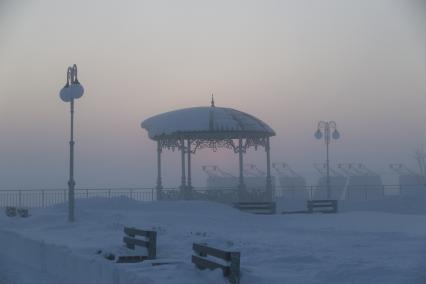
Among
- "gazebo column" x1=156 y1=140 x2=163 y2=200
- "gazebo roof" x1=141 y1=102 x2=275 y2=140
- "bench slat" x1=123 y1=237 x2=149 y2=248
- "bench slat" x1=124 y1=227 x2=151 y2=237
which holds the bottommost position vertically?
"bench slat" x1=123 y1=237 x2=149 y2=248

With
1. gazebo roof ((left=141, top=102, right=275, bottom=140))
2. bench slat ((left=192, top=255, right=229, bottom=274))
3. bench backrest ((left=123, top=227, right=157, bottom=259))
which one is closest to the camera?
bench slat ((left=192, top=255, right=229, bottom=274))

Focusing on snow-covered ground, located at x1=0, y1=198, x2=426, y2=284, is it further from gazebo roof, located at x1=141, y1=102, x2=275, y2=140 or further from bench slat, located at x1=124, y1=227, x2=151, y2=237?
gazebo roof, located at x1=141, y1=102, x2=275, y2=140

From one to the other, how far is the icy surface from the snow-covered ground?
27.3ft

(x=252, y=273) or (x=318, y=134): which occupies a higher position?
(x=318, y=134)

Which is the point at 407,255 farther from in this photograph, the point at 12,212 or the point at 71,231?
the point at 12,212

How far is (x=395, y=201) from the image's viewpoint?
33.5 m

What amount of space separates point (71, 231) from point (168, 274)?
9.21m

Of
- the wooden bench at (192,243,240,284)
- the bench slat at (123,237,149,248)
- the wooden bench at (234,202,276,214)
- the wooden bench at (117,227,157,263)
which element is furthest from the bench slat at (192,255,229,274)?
the wooden bench at (234,202,276,214)

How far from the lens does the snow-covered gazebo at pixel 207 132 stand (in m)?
32.1

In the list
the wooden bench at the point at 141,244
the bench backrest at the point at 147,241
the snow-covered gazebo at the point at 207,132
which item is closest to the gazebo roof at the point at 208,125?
the snow-covered gazebo at the point at 207,132

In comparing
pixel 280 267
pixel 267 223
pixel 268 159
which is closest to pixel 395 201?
pixel 268 159

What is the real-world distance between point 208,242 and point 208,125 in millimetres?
18420

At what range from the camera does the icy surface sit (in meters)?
32.0

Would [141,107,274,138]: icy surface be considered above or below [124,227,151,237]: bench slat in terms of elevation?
above
